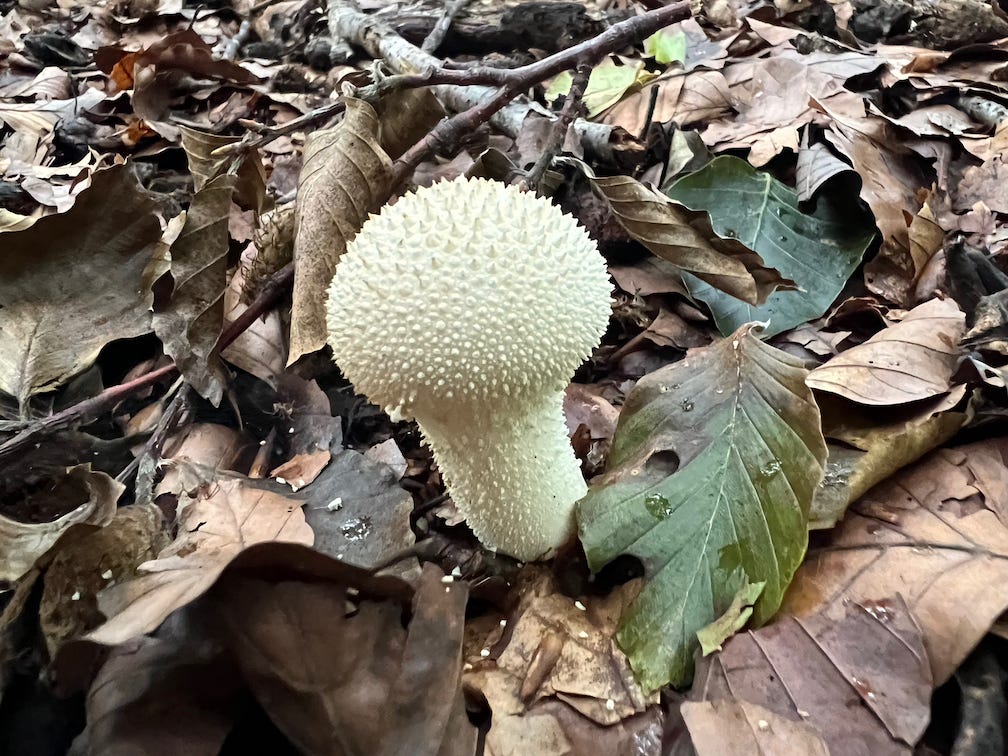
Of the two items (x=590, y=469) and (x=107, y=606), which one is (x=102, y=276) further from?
(x=590, y=469)

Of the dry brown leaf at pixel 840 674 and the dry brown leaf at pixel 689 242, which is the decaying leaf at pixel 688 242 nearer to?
the dry brown leaf at pixel 689 242

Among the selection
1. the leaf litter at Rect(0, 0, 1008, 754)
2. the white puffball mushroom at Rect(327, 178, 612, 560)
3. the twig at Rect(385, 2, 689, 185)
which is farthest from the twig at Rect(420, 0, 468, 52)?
the white puffball mushroom at Rect(327, 178, 612, 560)

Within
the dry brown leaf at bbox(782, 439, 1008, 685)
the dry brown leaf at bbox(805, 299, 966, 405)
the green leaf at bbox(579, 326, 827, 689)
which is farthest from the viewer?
the dry brown leaf at bbox(805, 299, 966, 405)

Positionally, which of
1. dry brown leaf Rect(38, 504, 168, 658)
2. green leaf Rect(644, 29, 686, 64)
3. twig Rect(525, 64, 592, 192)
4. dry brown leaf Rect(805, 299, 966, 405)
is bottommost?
dry brown leaf Rect(38, 504, 168, 658)

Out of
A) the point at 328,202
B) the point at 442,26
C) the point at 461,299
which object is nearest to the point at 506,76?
the point at 328,202

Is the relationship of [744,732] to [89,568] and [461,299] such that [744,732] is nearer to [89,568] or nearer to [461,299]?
[461,299]

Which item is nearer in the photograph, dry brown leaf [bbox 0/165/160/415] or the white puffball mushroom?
the white puffball mushroom

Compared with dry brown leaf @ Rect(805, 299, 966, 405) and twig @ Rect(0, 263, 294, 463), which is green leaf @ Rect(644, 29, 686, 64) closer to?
dry brown leaf @ Rect(805, 299, 966, 405)
